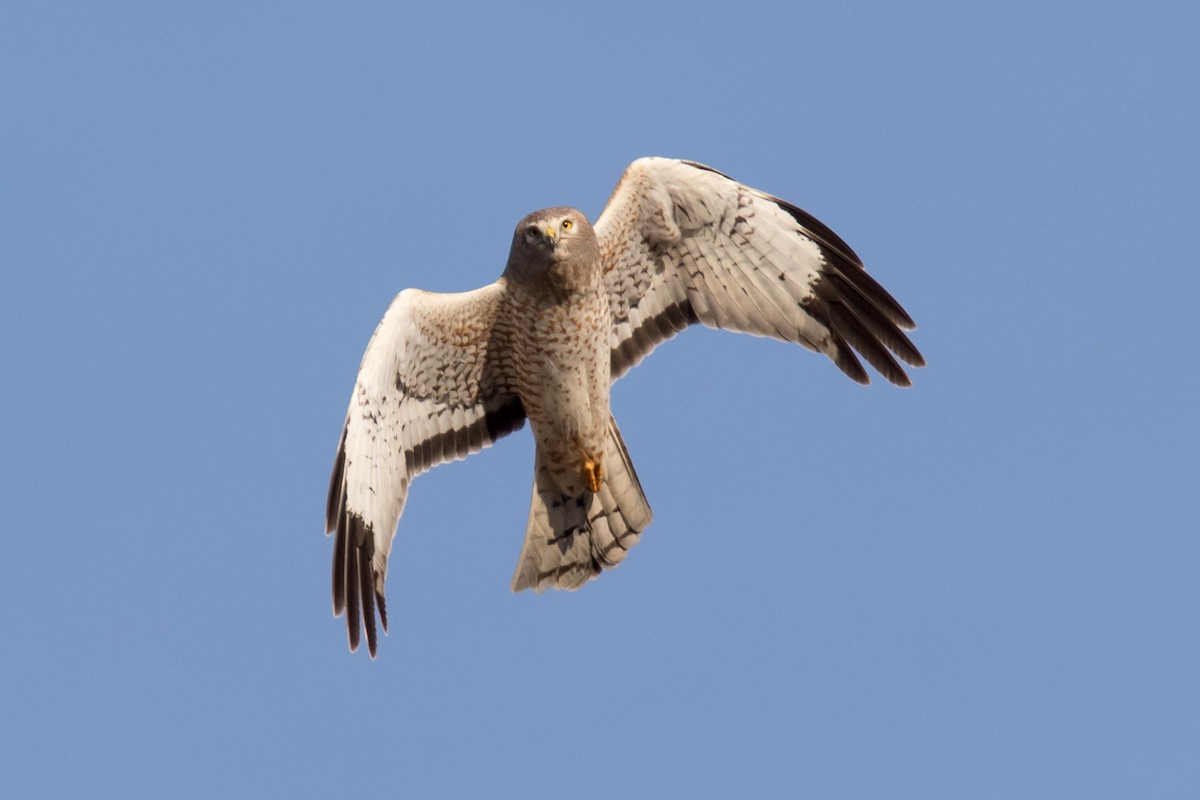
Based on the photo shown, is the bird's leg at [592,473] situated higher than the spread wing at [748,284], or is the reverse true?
the spread wing at [748,284]

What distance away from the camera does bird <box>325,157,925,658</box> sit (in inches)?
442

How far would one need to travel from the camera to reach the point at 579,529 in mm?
11852

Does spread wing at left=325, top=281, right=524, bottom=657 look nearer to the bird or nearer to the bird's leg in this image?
the bird

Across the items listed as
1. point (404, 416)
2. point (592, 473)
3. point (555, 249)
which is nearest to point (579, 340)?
point (555, 249)

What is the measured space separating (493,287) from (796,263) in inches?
76.6

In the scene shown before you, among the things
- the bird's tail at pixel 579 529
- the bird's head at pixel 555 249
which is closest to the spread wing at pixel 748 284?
the bird's head at pixel 555 249

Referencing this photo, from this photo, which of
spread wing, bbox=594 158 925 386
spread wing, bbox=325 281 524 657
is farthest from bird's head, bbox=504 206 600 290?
spread wing, bbox=594 158 925 386

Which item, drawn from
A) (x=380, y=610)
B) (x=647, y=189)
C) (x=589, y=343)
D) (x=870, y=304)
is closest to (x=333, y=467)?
(x=380, y=610)

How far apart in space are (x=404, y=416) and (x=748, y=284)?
227 centimetres

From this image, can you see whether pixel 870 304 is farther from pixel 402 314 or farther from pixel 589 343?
pixel 402 314

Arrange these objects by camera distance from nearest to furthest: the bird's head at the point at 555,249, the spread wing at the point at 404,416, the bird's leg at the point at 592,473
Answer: the bird's head at the point at 555,249, the spread wing at the point at 404,416, the bird's leg at the point at 592,473

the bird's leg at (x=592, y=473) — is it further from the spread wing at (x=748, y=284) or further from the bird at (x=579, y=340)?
the spread wing at (x=748, y=284)

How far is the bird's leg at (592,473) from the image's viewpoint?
38.3 feet

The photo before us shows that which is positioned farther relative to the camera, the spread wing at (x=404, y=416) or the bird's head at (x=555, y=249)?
the spread wing at (x=404, y=416)
